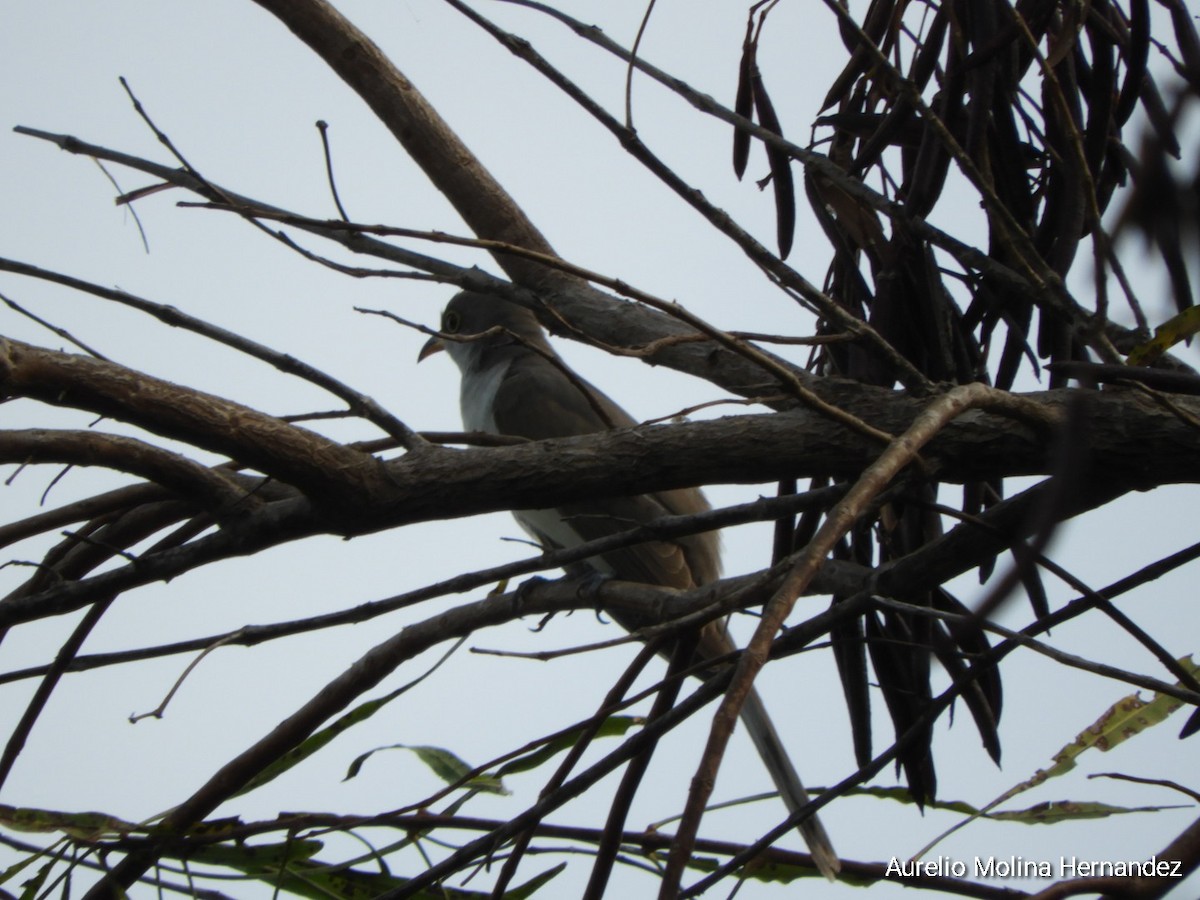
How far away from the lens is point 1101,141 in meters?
2.28

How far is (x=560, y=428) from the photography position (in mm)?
5258

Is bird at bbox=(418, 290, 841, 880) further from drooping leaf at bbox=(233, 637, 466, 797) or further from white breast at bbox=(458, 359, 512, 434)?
drooping leaf at bbox=(233, 637, 466, 797)

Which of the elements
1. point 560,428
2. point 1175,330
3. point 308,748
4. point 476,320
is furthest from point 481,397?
point 1175,330

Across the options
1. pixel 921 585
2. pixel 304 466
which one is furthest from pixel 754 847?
pixel 304 466

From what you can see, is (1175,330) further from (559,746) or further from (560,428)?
(560,428)

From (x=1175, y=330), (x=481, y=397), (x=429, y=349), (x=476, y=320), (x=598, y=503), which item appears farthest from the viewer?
(x=429, y=349)

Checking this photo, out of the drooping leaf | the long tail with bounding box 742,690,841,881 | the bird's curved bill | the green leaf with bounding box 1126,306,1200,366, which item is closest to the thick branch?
the drooping leaf

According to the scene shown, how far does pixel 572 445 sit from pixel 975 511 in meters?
0.99

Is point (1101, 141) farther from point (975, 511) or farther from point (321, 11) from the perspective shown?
point (321, 11)

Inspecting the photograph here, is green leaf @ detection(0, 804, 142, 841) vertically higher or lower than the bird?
lower

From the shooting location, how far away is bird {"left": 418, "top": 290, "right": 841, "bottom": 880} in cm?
475

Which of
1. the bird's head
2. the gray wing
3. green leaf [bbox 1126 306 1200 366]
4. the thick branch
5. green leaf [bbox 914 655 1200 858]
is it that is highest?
the bird's head

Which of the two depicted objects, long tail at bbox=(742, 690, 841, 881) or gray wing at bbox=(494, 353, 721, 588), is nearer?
long tail at bbox=(742, 690, 841, 881)

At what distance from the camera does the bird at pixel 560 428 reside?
4.75 meters
